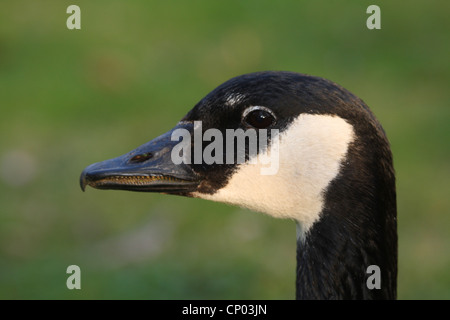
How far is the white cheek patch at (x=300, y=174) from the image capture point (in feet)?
8.45

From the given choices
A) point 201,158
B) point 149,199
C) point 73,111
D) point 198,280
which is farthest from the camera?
point 73,111

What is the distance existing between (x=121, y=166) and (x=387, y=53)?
6.18 metres

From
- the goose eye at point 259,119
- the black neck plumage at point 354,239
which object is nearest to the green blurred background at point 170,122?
the black neck plumage at point 354,239

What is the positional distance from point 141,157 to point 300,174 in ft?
2.17

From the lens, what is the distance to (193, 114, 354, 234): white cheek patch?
2574 millimetres

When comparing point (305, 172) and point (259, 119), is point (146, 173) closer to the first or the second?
point (259, 119)

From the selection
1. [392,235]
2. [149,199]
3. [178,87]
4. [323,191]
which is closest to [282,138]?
[323,191]

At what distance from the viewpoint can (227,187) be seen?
9.02 ft

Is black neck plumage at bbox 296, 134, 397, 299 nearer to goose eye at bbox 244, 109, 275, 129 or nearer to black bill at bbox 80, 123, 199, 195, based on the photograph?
goose eye at bbox 244, 109, 275, 129

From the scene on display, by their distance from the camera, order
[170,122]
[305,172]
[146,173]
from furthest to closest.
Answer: [170,122], [146,173], [305,172]

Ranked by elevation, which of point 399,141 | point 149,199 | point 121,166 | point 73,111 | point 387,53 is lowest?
point 121,166

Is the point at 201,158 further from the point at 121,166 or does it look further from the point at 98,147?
the point at 98,147

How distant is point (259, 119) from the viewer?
2664mm

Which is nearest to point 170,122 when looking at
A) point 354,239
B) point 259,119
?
point 259,119
